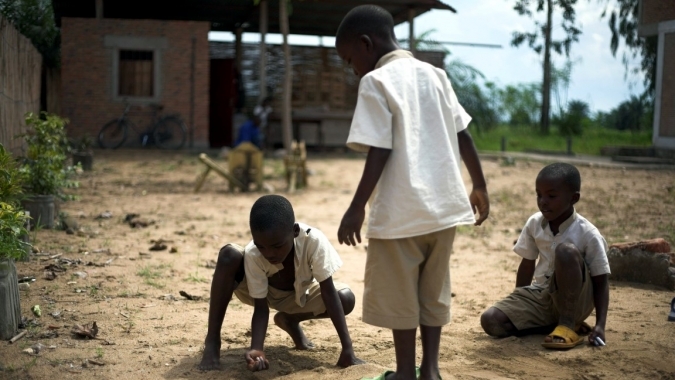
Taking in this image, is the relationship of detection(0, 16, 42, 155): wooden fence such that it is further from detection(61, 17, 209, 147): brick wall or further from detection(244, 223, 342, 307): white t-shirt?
detection(61, 17, 209, 147): brick wall

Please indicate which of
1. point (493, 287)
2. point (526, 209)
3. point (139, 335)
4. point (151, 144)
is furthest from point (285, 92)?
point (139, 335)

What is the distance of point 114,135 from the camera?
17.2 metres

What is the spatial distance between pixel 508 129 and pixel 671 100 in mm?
14435

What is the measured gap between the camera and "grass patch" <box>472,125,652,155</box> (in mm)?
21337

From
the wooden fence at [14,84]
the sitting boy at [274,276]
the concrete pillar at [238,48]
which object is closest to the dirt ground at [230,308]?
the sitting boy at [274,276]

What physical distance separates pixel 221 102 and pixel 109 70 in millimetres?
3948

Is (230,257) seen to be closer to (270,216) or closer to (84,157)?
(270,216)

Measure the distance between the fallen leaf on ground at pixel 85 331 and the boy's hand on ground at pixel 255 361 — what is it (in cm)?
97

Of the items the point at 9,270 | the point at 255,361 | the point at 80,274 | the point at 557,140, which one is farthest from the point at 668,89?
the point at 9,270

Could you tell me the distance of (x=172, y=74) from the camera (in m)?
17.4

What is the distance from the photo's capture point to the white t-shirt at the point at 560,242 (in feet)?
12.6

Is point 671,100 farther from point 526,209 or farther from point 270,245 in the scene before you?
point 270,245

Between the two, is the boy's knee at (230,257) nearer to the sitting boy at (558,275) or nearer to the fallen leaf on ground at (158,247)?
the sitting boy at (558,275)

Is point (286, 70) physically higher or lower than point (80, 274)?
higher
